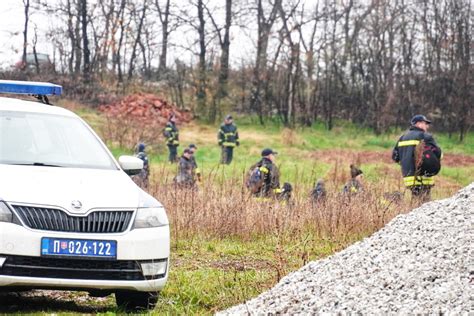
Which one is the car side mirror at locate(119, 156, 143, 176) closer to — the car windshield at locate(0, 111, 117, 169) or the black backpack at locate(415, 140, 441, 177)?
the car windshield at locate(0, 111, 117, 169)

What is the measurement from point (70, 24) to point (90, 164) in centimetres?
3850

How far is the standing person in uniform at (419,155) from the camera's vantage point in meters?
12.2

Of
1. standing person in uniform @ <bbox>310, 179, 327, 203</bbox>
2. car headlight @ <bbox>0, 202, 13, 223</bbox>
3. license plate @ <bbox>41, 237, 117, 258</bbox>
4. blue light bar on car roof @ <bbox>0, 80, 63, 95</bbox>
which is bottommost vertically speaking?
standing person in uniform @ <bbox>310, 179, 327, 203</bbox>

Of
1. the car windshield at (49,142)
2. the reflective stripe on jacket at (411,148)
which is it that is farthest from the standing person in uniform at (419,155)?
the car windshield at (49,142)

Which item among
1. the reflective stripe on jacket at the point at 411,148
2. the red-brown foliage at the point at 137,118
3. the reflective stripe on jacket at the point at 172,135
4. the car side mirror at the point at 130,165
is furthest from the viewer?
the red-brown foliage at the point at 137,118

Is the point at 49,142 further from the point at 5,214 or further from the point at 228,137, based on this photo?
the point at 228,137

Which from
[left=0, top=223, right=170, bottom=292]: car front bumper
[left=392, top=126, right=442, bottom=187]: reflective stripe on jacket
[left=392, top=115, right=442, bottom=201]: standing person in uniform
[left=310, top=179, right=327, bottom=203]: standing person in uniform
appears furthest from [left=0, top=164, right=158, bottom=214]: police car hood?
[left=392, top=126, right=442, bottom=187]: reflective stripe on jacket

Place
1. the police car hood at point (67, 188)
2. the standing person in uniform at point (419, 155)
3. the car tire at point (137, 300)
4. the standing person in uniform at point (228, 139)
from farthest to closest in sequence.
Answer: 1. the standing person in uniform at point (228, 139)
2. the standing person in uniform at point (419, 155)
3. the car tire at point (137, 300)
4. the police car hood at point (67, 188)

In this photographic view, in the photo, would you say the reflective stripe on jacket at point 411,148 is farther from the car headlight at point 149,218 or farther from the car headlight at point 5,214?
the car headlight at point 5,214

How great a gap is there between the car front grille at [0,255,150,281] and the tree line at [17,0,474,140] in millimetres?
31257

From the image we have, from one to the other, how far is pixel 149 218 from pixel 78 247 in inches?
25.0

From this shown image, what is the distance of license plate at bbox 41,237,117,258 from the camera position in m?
5.32

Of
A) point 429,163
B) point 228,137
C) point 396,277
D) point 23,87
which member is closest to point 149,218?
point 396,277

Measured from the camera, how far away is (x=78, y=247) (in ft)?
17.7
